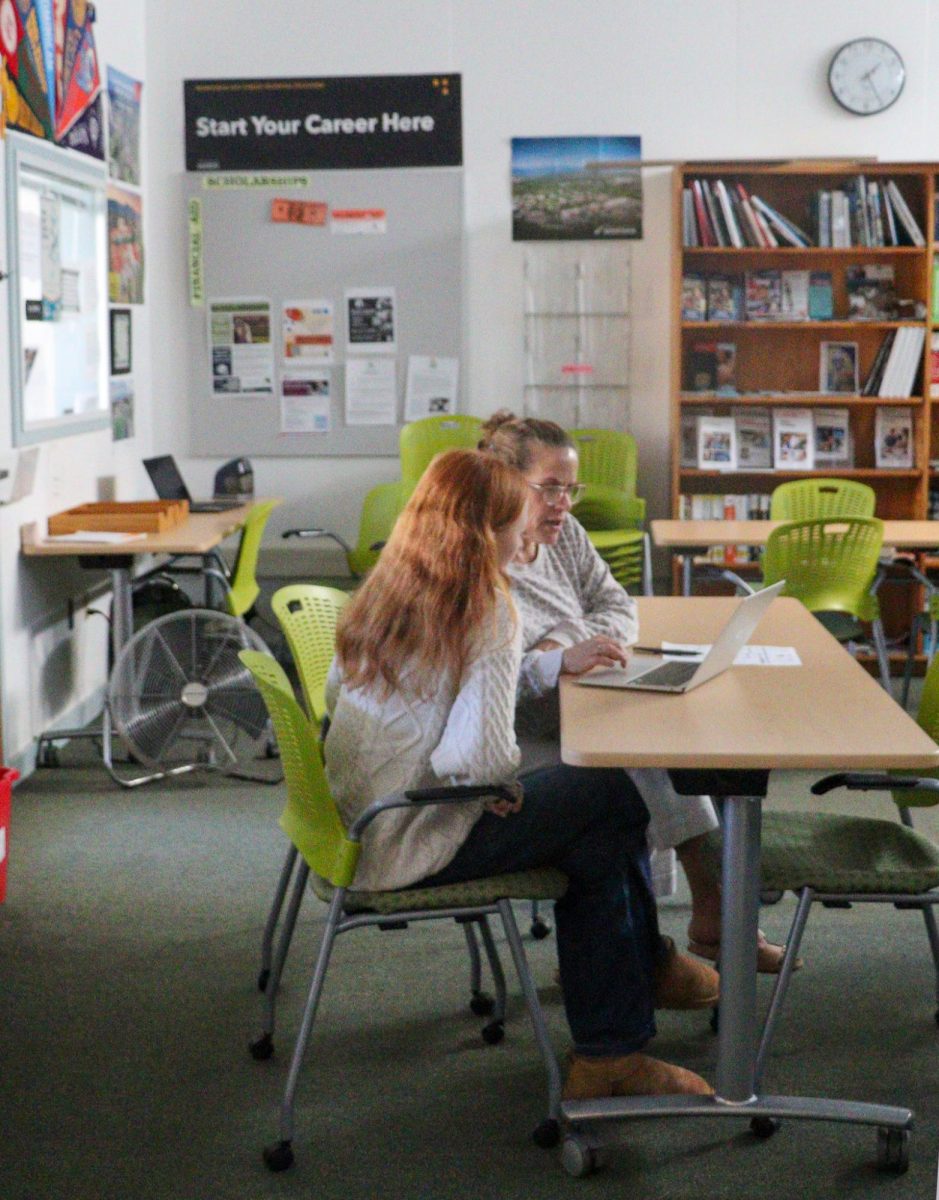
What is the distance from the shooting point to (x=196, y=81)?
7.11 meters

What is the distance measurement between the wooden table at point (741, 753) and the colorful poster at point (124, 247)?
13.4 ft

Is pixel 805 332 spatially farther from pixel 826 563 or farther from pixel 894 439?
pixel 826 563

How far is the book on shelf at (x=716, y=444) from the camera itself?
7.00 meters

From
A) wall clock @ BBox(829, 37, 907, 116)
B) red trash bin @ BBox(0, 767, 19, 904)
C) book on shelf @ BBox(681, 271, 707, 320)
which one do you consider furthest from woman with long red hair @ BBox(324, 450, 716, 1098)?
wall clock @ BBox(829, 37, 907, 116)

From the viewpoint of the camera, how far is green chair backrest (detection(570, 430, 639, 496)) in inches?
274

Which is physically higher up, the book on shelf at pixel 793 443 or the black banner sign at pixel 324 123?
the black banner sign at pixel 324 123

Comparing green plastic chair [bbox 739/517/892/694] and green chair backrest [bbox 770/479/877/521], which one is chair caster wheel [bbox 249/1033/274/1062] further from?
green chair backrest [bbox 770/479/877/521]

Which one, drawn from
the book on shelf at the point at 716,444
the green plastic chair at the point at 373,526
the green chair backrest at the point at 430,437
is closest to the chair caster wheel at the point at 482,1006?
the green plastic chair at the point at 373,526

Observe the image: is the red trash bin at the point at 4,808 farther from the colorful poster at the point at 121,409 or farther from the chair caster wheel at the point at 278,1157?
the colorful poster at the point at 121,409

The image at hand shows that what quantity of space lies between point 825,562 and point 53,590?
2767 mm

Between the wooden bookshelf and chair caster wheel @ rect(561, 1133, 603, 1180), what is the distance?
4.67m

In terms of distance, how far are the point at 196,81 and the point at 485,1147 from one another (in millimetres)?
5750

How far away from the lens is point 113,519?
5.38 meters

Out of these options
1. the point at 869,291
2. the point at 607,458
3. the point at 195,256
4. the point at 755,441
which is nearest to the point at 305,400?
the point at 195,256
